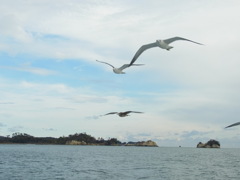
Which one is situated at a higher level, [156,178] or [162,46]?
[162,46]

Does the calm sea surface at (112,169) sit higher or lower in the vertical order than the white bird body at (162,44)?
lower

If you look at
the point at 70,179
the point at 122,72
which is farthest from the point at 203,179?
the point at 122,72

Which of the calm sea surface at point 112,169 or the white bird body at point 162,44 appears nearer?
the white bird body at point 162,44

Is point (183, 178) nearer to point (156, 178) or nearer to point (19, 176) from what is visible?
point (156, 178)

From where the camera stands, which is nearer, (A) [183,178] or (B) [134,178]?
(B) [134,178]

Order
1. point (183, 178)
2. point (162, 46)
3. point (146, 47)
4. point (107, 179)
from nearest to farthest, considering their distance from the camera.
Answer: point (162, 46) → point (146, 47) → point (107, 179) → point (183, 178)

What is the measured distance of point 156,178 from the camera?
49.6 m

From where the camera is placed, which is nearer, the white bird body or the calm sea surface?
the white bird body

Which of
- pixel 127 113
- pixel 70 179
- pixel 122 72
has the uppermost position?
pixel 122 72

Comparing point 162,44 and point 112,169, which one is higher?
point 162,44

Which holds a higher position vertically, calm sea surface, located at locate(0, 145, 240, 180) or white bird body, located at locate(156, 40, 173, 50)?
white bird body, located at locate(156, 40, 173, 50)

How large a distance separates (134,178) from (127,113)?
23985 millimetres

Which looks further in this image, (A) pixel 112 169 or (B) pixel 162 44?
(A) pixel 112 169

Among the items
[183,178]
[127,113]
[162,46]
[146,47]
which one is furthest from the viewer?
[183,178]
